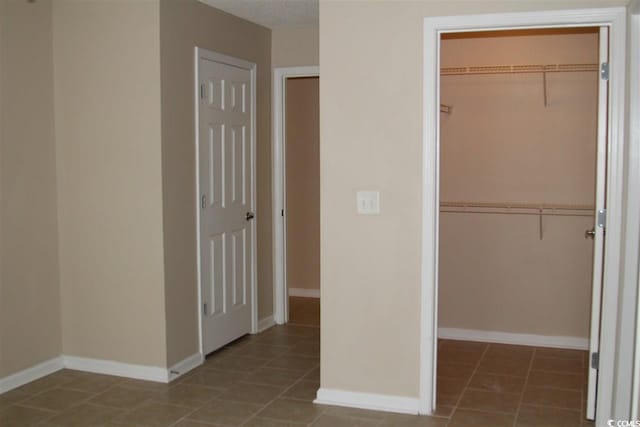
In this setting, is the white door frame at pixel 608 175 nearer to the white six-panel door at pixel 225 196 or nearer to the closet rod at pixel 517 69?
the closet rod at pixel 517 69

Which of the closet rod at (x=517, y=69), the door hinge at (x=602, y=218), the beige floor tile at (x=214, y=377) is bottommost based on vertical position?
the beige floor tile at (x=214, y=377)

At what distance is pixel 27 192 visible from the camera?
4070 millimetres

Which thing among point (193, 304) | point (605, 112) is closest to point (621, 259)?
point (605, 112)

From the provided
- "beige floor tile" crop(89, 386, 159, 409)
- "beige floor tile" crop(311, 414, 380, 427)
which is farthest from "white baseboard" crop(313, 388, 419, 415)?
"beige floor tile" crop(89, 386, 159, 409)

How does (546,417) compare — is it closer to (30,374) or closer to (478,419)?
(478,419)

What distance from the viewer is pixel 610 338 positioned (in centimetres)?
326

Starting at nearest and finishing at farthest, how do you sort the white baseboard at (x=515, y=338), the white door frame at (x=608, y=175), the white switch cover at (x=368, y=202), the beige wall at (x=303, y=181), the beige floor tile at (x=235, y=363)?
the white door frame at (x=608, y=175) → the white switch cover at (x=368, y=202) → the beige floor tile at (x=235, y=363) → the white baseboard at (x=515, y=338) → the beige wall at (x=303, y=181)

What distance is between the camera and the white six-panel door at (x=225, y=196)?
4.47 meters

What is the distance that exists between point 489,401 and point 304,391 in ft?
3.44

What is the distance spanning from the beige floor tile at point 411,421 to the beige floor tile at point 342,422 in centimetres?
7

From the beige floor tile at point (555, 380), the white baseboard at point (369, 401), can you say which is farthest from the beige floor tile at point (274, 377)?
the beige floor tile at point (555, 380)

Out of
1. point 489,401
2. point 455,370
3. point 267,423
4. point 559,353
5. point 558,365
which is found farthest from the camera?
point 559,353

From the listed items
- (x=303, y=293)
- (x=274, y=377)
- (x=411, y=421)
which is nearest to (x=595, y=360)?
(x=411, y=421)

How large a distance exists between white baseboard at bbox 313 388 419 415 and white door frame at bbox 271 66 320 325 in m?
1.82
